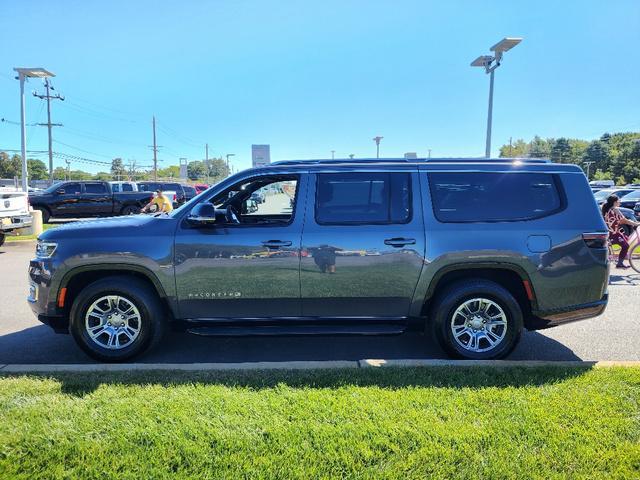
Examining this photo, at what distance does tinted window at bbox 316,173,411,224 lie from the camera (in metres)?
4.31

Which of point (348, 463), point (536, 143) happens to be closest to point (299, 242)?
point (348, 463)

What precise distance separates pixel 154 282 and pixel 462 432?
2944 mm

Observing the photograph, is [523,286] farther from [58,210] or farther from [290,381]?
[58,210]

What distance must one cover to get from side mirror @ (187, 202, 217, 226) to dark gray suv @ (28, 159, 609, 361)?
0.04 feet

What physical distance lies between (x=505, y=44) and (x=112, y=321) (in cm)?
1472

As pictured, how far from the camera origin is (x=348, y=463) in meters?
2.61

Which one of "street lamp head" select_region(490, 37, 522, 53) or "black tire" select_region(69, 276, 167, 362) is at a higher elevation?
"street lamp head" select_region(490, 37, 522, 53)

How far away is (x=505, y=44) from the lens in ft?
47.7

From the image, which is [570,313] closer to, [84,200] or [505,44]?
[505,44]

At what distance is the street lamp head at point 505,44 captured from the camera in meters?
14.2

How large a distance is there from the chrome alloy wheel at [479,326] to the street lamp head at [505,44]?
12802mm

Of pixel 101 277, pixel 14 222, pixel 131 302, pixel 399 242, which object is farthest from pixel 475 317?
pixel 14 222

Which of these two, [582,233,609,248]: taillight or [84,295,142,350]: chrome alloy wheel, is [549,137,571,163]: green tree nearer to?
[582,233,609,248]: taillight

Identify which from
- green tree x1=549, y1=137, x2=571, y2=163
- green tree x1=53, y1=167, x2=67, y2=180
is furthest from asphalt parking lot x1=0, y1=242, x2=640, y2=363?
green tree x1=53, y1=167, x2=67, y2=180
